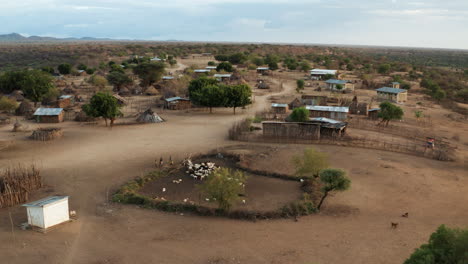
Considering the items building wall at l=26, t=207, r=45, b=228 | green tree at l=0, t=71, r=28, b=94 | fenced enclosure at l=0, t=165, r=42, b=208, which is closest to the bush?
fenced enclosure at l=0, t=165, r=42, b=208

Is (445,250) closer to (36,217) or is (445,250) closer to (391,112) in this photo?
(36,217)

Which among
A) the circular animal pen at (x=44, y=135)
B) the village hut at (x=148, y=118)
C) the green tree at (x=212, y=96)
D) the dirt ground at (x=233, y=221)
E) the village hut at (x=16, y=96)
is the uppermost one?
the green tree at (x=212, y=96)

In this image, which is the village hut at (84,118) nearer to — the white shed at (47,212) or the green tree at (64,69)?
the white shed at (47,212)

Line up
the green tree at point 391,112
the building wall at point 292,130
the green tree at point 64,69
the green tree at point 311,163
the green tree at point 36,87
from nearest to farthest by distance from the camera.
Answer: the green tree at point 311,163
the building wall at point 292,130
the green tree at point 391,112
the green tree at point 36,87
the green tree at point 64,69

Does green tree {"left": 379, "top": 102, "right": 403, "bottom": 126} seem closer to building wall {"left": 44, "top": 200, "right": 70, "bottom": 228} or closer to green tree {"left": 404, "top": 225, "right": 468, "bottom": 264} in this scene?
green tree {"left": 404, "top": 225, "right": 468, "bottom": 264}

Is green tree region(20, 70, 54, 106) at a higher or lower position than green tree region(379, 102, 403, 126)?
higher

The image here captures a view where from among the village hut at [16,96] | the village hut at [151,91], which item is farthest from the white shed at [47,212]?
the village hut at [151,91]

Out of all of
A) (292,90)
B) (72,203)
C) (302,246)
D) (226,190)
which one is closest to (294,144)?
(226,190)

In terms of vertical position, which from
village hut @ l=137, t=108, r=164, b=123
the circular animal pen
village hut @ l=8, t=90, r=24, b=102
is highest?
village hut @ l=8, t=90, r=24, b=102
